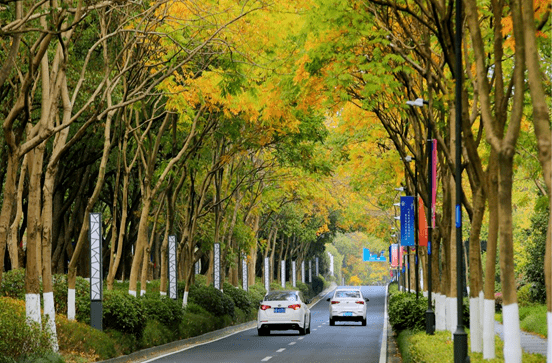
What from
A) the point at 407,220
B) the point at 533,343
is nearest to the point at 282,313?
the point at 407,220

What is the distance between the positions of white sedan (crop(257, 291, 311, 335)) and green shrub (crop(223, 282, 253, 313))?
9723mm

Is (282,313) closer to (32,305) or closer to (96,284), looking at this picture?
(96,284)

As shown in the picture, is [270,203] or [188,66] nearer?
[188,66]

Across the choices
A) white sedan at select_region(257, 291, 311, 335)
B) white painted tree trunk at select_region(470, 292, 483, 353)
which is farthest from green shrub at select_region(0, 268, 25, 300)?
white painted tree trunk at select_region(470, 292, 483, 353)

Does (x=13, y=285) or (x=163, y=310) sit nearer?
(x=13, y=285)

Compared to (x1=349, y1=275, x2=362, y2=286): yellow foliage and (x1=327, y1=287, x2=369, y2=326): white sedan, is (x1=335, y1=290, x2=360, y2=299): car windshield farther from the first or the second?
(x1=349, y1=275, x2=362, y2=286): yellow foliage

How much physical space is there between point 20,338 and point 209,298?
21.7 metres

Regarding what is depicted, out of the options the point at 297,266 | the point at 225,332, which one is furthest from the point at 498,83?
the point at 297,266

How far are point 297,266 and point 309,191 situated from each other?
36.5 metres

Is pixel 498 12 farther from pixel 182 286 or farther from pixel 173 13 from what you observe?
pixel 182 286

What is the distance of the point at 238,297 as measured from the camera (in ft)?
151

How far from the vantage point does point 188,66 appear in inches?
1007

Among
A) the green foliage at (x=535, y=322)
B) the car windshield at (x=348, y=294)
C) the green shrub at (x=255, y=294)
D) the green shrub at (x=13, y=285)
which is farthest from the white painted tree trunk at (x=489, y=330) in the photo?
the green shrub at (x=255, y=294)

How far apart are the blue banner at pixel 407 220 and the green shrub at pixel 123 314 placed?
1070 cm
